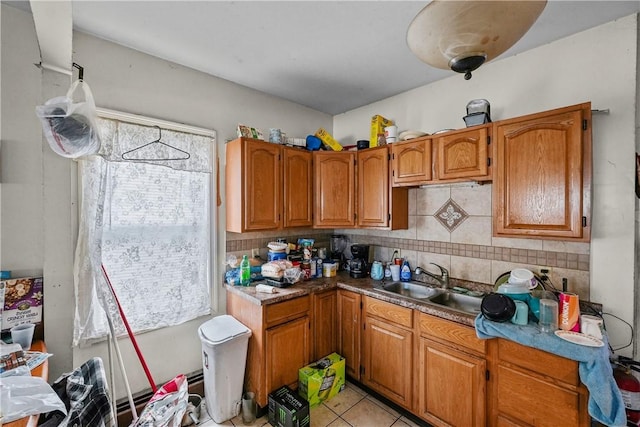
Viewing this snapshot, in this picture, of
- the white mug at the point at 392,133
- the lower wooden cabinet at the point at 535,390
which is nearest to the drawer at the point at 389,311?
the lower wooden cabinet at the point at 535,390

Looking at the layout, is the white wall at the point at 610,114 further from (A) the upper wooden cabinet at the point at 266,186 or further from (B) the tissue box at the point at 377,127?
(A) the upper wooden cabinet at the point at 266,186

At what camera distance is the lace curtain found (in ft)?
5.61

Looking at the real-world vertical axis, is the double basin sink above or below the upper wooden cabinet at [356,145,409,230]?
below

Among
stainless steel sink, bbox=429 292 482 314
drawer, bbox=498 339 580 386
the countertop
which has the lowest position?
drawer, bbox=498 339 580 386

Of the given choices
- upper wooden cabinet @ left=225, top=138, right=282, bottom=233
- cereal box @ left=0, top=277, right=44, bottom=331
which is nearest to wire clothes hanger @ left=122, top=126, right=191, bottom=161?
upper wooden cabinet @ left=225, top=138, right=282, bottom=233

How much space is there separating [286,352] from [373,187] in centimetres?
158

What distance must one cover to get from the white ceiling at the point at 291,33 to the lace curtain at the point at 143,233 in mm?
596

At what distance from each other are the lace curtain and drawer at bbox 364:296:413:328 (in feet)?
4.44

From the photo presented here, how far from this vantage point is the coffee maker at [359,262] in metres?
2.56

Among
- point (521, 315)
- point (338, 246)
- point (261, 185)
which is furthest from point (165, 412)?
point (338, 246)

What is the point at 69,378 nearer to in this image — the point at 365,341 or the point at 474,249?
the point at 365,341

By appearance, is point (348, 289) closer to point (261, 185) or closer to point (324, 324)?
point (324, 324)

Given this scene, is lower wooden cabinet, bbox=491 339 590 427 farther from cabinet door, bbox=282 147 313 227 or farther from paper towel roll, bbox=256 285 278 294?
cabinet door, bbox=282 147 313 227

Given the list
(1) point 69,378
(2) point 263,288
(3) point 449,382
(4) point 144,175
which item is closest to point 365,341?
(3) point 449,382
